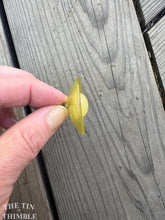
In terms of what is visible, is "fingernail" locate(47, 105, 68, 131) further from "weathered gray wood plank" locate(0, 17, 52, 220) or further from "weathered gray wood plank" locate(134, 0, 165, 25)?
"weathered gray wood plank" locate(134, 0, 165, 25)

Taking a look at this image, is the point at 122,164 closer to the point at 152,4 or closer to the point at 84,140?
the point at 84,140

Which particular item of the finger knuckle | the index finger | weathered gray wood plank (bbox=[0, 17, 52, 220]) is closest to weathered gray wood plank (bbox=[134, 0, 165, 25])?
the index finger

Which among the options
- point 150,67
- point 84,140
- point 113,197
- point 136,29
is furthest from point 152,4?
point 113,197

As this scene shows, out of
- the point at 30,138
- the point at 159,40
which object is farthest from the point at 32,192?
the point at 159,40

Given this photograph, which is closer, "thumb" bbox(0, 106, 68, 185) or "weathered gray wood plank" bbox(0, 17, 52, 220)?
"thumb" bbox(0, 106, 68, 185)

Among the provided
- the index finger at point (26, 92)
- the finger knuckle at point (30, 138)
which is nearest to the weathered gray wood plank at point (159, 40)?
the index finger at point (26, 92)

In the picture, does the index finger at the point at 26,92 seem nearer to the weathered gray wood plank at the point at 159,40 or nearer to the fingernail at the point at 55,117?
the fingernail at the point at 55,117

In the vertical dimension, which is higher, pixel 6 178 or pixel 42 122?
pixel 42 122
